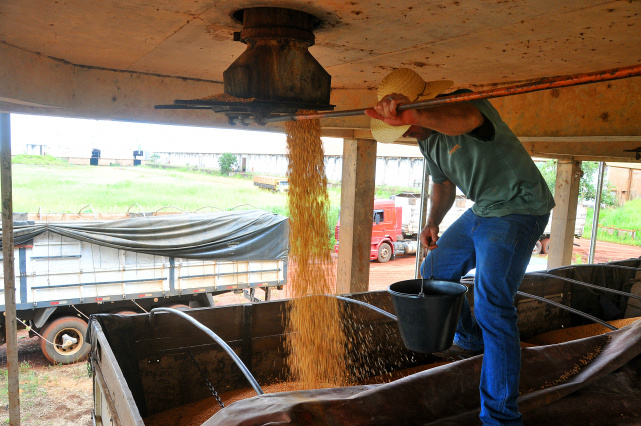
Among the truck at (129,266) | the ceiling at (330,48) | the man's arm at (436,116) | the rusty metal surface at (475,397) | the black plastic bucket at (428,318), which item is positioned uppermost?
the ceiling at (330,48)

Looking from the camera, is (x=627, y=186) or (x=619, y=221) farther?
(x=627, y=186)

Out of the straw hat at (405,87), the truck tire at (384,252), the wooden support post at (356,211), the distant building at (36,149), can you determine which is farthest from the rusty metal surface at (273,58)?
the distant building at (36,149)

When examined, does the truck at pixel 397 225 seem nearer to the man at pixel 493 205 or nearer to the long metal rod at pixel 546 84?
the man at pixel 493 205

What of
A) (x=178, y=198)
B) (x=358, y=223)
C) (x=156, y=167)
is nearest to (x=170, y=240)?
(x=358, y=223)

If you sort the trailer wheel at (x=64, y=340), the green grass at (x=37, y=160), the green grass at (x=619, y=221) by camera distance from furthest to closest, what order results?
the green grass at (x=37, y=160), the green grass at (x=619, y=221), the trailer wheel at (x=64, y=340)

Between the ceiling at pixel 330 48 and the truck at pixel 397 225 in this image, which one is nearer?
the ceiling at pixel 330 48

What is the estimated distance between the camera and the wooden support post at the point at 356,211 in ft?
17.9

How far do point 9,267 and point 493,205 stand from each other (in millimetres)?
3523

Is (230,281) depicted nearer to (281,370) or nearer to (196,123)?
(196,123)

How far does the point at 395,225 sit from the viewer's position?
1592cm

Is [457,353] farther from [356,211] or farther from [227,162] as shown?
[227,162]

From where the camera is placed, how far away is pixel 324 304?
2.85m

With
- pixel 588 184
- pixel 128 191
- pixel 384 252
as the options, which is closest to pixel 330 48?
pixel 384 252

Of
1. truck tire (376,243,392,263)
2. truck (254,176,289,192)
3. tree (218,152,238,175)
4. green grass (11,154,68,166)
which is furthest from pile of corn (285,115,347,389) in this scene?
green grass (11,154,68,166)
